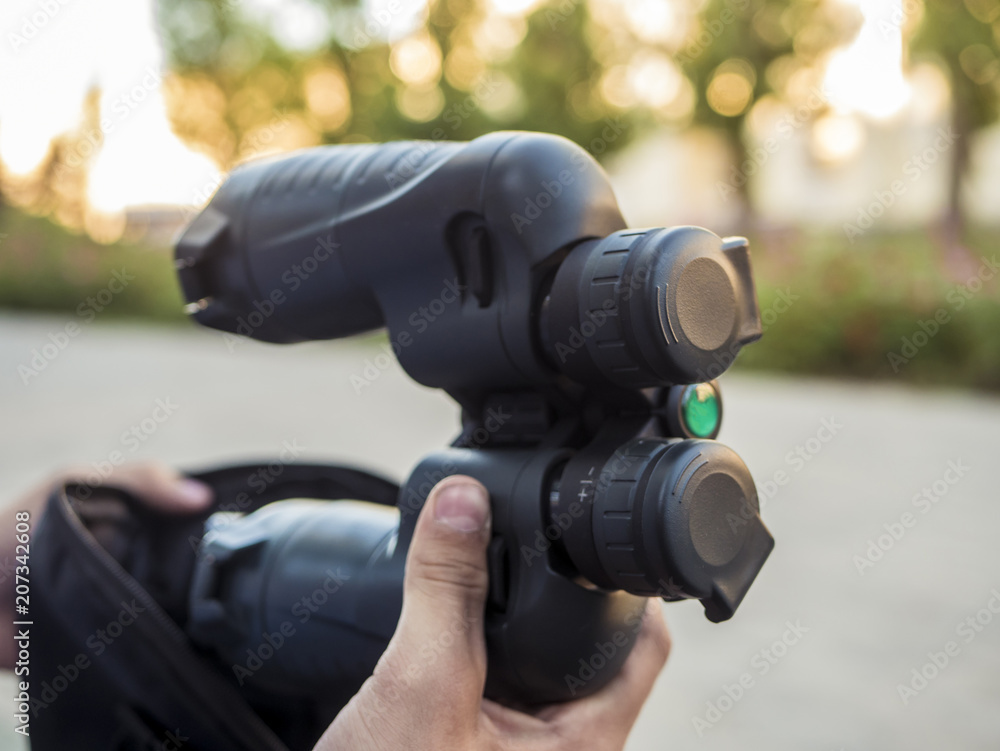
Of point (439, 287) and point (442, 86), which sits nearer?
point (439, 287)

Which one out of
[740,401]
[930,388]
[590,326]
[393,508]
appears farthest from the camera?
[930,388]

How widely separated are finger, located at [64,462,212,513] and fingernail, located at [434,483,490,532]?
51 centimetres

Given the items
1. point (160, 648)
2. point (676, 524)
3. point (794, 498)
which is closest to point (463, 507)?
point (676, 524)

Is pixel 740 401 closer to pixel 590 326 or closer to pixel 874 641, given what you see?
pixel 874 641

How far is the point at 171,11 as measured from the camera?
12617mm

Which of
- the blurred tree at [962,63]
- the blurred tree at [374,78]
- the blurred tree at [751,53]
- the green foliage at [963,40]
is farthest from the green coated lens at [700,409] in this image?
the blurred tree at [751,53]

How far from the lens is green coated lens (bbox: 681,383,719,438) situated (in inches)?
31.9

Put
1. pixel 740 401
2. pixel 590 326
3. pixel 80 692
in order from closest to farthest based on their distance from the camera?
1. pixel 590 326
2. pixel 80 692
3. pixel 740 401

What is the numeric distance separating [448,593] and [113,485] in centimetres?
57

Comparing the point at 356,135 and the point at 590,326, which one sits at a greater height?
the point at 590,326

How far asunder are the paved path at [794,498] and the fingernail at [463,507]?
1477 millimetres

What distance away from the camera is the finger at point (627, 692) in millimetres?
836

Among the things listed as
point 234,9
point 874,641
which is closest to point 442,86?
point 234,9

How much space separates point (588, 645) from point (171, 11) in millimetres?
13746
